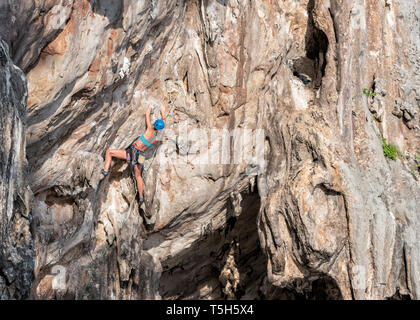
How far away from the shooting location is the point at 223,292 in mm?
13070

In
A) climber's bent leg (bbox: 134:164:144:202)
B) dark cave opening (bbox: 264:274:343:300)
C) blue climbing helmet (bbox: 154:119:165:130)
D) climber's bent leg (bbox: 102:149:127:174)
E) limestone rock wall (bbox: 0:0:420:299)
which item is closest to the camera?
limestone rock wall (bbox: 0:0:420:299)

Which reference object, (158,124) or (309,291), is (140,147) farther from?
(309,291)

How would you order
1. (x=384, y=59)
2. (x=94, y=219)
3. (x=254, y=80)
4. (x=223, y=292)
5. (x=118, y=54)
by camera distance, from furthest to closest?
(x=223, y=292), (x=384, y=59), (x=254, y=80), (x=94, y=219), (x=118, y=54)

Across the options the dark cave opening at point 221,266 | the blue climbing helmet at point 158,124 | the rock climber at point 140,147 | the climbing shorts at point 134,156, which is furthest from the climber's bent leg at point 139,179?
the dark cave opening at point 221,266

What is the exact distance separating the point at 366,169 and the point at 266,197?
6.73 ft

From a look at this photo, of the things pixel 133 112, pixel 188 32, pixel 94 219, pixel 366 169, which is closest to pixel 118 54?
pixel 133 112

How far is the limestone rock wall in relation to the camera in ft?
25.1

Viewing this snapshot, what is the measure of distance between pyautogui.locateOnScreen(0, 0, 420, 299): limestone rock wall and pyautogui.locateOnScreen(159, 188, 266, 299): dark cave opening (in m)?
0.62

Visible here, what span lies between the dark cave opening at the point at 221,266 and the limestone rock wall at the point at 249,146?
2.05ft

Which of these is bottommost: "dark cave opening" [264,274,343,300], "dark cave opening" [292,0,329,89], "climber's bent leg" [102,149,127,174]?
"dark cave opening" [264,274,343,300]

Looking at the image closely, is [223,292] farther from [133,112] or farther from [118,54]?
[118,54]

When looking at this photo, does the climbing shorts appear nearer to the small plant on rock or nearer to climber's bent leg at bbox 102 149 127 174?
climber's bent leg at bbox 102 149 127 174

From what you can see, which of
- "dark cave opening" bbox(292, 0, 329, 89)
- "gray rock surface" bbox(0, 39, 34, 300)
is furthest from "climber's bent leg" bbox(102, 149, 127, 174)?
"dark cave opening" bbox(292, 0, 329, 89)

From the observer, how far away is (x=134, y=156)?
343 inches
